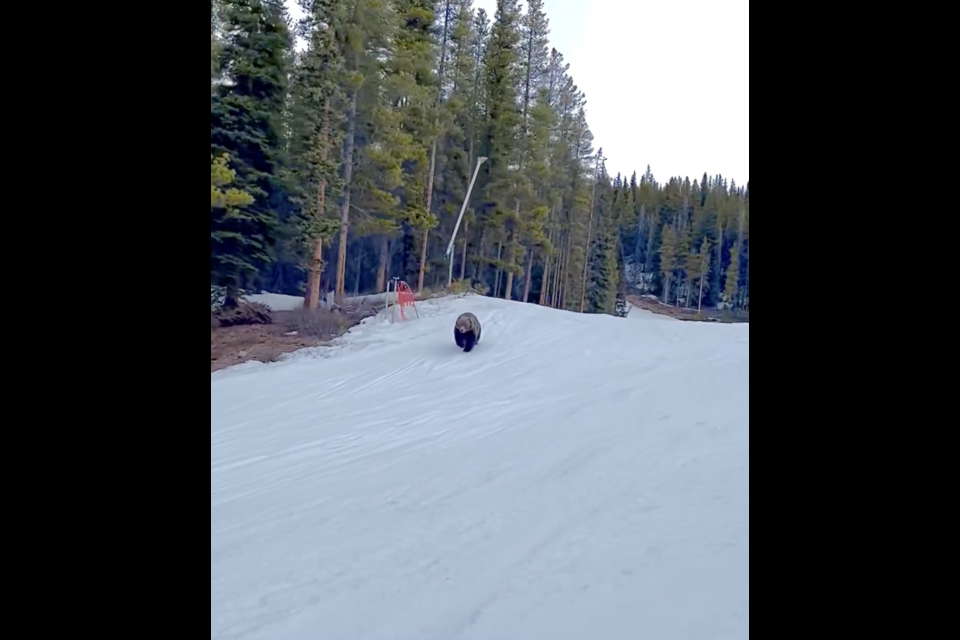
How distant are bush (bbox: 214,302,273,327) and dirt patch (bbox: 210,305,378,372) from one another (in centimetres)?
5

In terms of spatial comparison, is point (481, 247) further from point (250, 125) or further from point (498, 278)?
point (250, 125)

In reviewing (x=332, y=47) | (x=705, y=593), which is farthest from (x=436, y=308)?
(x=705, y=593)

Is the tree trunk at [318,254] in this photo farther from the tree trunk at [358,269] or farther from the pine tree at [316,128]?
the tree trunk at [358,269]

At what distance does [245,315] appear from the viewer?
743 cm

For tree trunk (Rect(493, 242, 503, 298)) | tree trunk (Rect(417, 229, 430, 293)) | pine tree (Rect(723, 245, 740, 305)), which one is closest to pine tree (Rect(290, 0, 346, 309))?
tree trunk (Rect(417, 229, 430, 293))

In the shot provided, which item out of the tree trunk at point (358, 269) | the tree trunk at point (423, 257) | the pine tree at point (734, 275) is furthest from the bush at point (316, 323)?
the pine tree at point (734, 275)

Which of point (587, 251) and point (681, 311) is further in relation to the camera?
point (587, 251)

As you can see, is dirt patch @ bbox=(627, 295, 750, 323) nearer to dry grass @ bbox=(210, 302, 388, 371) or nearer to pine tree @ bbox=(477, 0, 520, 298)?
pine tree @ bbox=(477, 0, 520, 298)

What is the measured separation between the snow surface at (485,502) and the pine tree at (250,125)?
4.47 ft

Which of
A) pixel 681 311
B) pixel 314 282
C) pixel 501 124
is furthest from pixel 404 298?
pixel 501 124

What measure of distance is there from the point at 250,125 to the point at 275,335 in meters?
2.43
